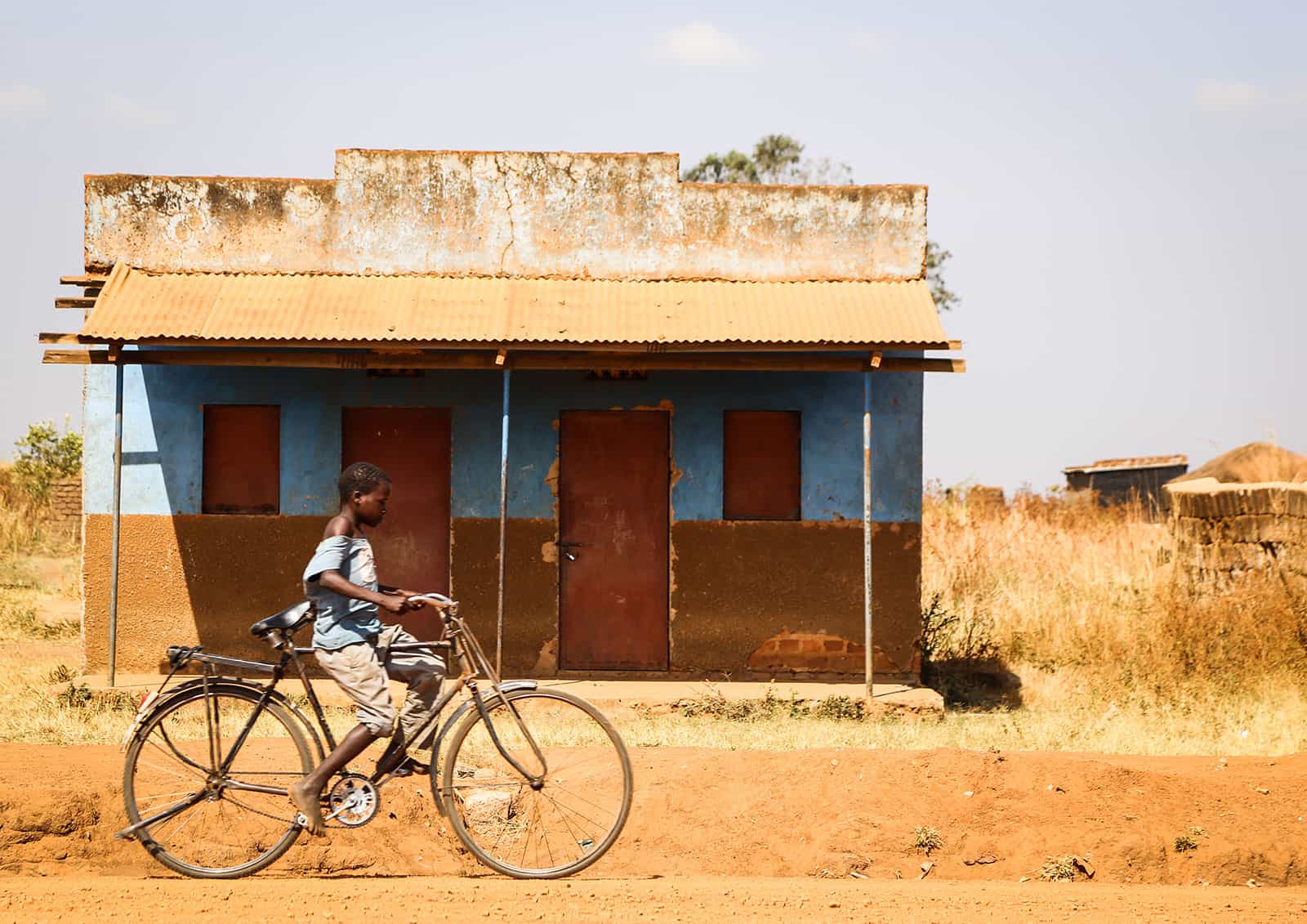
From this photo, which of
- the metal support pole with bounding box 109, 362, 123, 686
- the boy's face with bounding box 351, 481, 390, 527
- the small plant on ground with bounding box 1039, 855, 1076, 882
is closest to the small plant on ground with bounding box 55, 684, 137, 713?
the metal support pole with bounding box 109, 362, 123, 686

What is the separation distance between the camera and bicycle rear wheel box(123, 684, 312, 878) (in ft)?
19.7

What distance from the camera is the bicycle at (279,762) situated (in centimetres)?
591

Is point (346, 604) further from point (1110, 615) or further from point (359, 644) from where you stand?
point (1110, 615)

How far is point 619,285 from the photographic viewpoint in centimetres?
1248

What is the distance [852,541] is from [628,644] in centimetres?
229

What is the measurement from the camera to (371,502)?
606 centimetres

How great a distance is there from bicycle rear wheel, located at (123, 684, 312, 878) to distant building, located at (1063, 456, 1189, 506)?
25.1 m

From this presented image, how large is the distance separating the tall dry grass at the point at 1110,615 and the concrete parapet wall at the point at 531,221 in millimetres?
4249

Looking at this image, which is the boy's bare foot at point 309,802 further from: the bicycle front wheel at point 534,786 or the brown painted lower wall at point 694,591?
the brown painted lower wall at point 694,591

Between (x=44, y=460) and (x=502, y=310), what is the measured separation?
1913 centimetres

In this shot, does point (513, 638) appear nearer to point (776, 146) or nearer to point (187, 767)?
point (187, 767)

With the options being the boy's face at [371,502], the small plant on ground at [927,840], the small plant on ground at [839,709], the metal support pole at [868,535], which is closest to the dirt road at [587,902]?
the small plant on ground at [927,840]

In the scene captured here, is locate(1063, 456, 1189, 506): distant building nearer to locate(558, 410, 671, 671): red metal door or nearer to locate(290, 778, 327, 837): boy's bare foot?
locate(558, 410, 671, 671): red metal door

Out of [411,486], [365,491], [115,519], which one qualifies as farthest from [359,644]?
[411,486]
